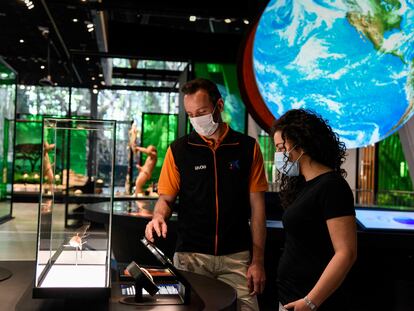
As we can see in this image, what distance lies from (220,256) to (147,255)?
2.76 m

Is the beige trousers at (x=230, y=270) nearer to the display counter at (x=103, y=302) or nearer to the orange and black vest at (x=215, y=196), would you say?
the orange and black vest at (x=215, y=196)

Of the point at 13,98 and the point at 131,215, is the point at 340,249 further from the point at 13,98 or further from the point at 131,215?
the point at 13,98

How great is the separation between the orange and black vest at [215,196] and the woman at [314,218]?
389mm

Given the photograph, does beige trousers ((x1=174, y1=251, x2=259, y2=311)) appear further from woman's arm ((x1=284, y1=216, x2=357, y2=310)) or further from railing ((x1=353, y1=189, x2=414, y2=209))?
railing ((x1=353, y1=189, x2=414, y2=209))

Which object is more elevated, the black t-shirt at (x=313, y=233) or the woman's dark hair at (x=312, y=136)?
the woman's dark hair at (x=312, y=136)

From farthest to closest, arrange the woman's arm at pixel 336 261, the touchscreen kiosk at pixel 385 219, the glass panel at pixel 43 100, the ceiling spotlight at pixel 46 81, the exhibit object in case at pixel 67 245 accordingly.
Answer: the glass panel at pixel 43 100 < the ceiling spotlight at pixel 46 81 < the touchscreen kiosk at pixel 385 219 < the woman's arm at pixel 336 261 < the exhibit object in case at pixel 67 245

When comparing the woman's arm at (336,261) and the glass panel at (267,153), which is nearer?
the woman's arm at (336,261)

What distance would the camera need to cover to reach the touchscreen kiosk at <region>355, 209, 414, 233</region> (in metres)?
3.55

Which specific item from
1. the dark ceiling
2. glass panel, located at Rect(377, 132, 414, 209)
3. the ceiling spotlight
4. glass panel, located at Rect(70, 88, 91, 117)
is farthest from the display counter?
glass panel, located at Rect(70, 88, 91, 117)

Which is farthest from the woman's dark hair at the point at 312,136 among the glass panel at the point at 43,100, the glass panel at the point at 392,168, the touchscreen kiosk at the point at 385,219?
the glass panel at the point at 43,100

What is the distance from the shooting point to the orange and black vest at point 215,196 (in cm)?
235

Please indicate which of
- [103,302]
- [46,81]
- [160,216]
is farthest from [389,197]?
[103,302]

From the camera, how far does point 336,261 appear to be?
67.4 inches

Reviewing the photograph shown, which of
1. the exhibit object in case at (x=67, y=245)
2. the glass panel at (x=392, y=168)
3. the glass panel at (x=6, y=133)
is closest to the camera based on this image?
the exhibit object in case at (x=67, y=245)
